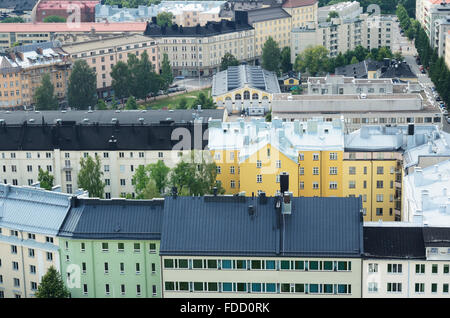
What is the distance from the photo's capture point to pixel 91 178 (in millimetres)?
66188

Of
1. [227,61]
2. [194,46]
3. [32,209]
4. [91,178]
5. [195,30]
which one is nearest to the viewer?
[32,209]

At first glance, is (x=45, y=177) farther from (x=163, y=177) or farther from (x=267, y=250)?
(x=267, y=250)

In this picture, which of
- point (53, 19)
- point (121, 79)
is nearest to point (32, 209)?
point (121, 79)

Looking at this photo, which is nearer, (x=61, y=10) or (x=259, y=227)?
(x=259, y=227)

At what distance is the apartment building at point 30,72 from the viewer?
381 feet

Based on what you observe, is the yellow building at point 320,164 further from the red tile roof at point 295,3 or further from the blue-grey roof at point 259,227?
the red tile roof at point 295,3

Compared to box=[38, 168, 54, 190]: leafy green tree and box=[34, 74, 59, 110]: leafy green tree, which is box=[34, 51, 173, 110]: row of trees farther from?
box=[38, 168, 54, 190]: leafy green tree

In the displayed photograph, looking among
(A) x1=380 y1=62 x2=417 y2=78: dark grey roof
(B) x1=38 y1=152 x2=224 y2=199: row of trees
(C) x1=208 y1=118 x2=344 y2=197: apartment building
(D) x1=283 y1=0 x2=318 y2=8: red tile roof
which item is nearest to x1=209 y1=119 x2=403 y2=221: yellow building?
(C) x1=208 y1=118 x2=344 y2=197: apartment building

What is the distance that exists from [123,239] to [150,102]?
82440 millimetres

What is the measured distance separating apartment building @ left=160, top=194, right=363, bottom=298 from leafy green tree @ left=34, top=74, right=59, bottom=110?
71.1 m

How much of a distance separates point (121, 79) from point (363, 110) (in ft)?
158

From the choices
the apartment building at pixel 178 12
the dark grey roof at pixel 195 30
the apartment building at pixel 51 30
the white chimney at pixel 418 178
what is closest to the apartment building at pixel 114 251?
the white chimney at pixel 418 178

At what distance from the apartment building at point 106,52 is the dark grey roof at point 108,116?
50579mm

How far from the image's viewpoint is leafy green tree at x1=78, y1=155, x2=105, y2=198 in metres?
65.9
